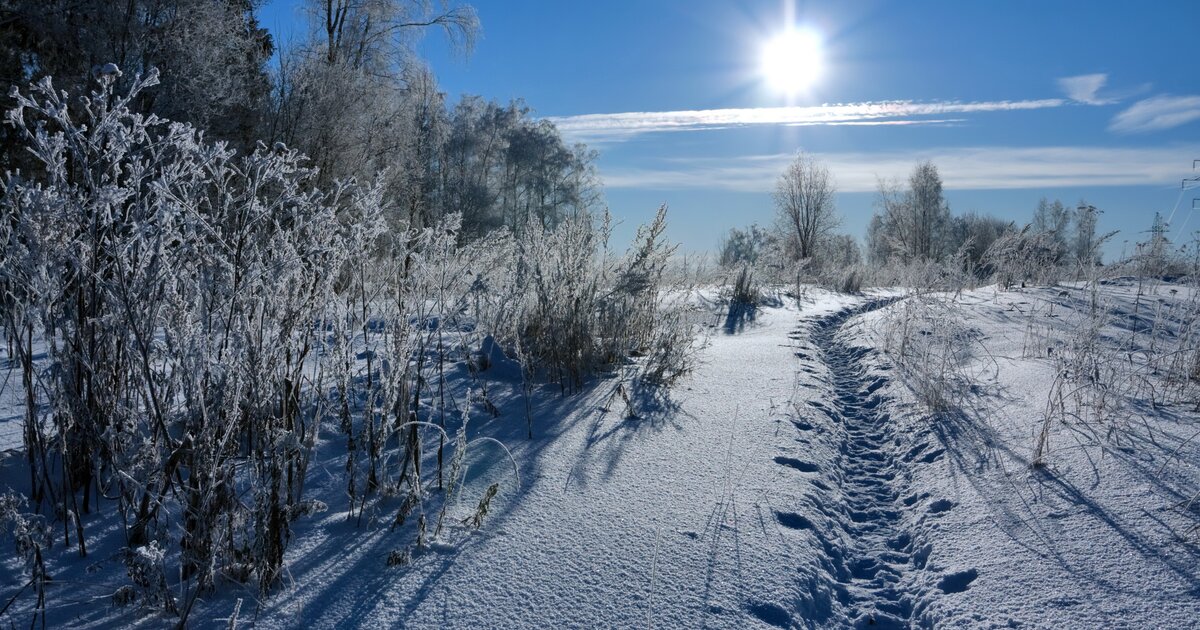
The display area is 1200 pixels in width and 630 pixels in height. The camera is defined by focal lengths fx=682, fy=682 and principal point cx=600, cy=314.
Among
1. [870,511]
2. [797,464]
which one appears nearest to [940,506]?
[870,511]

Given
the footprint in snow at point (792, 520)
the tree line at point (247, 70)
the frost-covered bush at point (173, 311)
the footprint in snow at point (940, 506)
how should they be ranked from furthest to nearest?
the tree line at point (247, 70), the footprint in snow at point (940, 506), the footprint in snow at point (792, 520), the frost-covered bush at point (173, 311)

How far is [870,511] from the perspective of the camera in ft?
9.00

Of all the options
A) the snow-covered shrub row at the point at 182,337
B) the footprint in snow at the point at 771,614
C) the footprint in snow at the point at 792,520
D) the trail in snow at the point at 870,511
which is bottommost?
the trail in snow at the point at 870,511

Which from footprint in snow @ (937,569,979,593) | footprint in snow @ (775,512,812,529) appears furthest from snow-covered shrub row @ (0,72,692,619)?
footprint in snow @ (937,569,979,593)

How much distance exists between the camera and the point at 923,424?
3686mm

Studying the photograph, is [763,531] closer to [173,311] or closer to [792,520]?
[792,520]

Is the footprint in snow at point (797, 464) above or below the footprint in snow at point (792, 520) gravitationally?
above

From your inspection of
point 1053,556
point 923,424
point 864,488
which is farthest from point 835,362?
point 1053,556

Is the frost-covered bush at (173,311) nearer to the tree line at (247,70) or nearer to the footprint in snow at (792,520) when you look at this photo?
the footprint in snow at (792,520)

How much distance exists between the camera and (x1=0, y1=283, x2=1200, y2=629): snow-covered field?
1.76 metres

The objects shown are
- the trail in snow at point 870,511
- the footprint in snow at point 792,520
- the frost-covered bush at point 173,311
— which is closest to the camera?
the frost-covered bush at point 173,311

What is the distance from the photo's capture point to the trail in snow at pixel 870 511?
2025 millimetres

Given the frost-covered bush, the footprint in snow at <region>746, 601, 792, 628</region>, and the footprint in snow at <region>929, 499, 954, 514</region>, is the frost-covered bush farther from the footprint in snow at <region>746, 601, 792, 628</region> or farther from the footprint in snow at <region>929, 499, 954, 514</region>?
the footprint in snow at <region>929, 499, 954, 514</region>

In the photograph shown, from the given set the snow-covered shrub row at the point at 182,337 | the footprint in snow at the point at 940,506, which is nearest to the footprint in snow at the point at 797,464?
the footprint in snow at the point at 940,506
